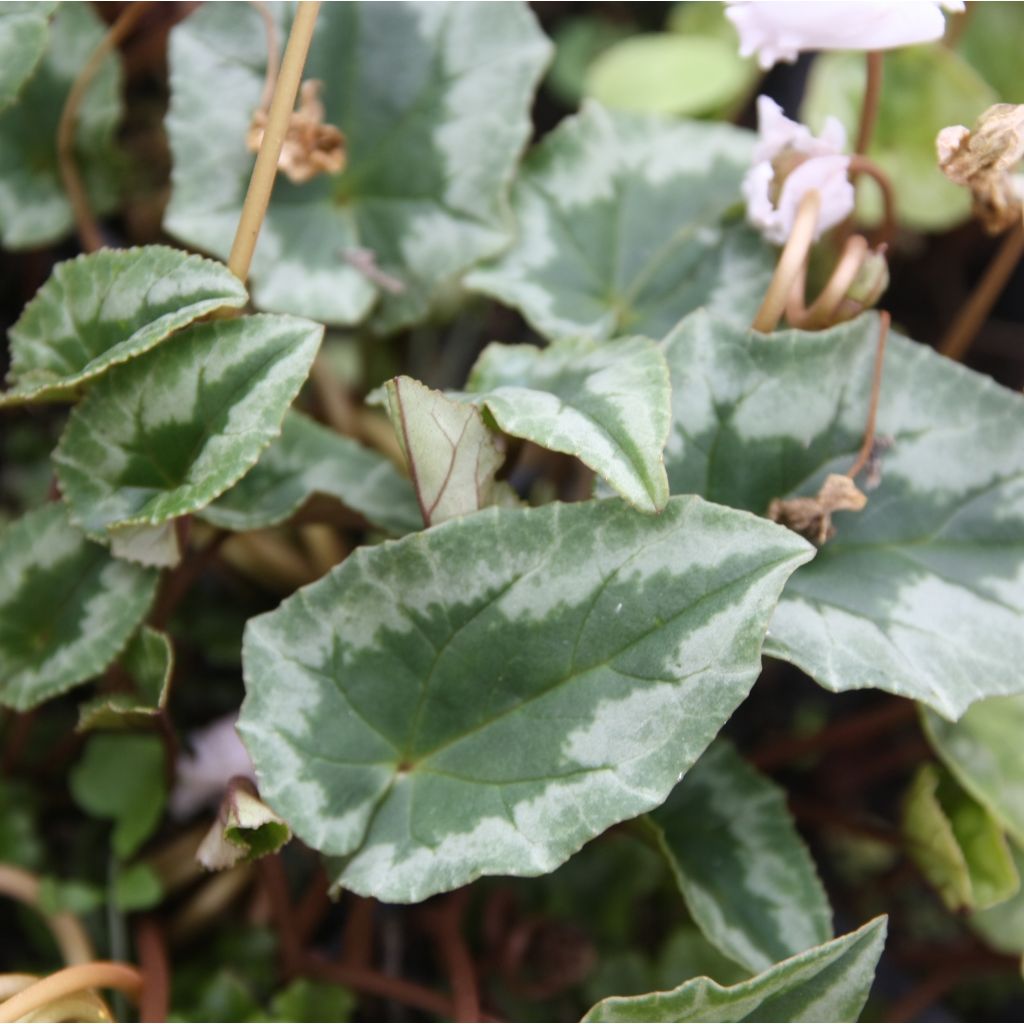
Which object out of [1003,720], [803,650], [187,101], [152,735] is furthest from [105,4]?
[1003,720]

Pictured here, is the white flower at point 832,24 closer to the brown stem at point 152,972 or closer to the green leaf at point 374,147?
the green leaf at point 374,147

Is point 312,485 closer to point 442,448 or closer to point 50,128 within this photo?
point 442,448

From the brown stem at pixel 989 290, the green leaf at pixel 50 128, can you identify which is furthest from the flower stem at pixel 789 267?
the green leaf at pixel 50 128

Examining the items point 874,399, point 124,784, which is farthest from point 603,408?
point 124,784

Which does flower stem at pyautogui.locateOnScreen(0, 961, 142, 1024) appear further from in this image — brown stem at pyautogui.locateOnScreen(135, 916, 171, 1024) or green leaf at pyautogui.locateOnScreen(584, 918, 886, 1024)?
green leaf at pyautogui.locateOnScreen(584, 918, 886, 1024)

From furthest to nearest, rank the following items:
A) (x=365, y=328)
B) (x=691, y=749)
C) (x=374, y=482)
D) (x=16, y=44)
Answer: (x=365, y=328), (x=374, y=482), (x=16, y=44), (x=691, y=749)

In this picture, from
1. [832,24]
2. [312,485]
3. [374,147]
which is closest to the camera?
[832,24]

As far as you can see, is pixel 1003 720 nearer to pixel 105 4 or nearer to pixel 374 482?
pixel 374 482
